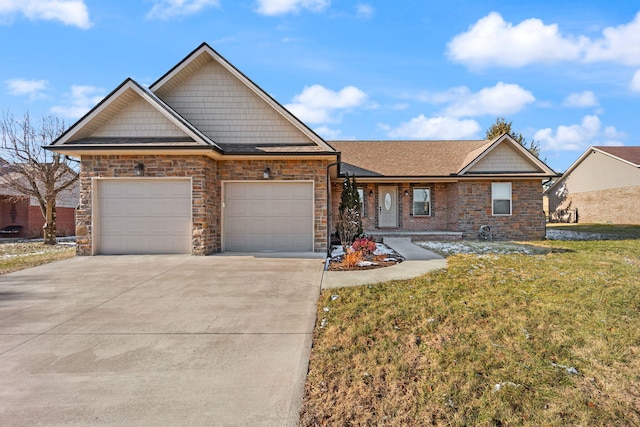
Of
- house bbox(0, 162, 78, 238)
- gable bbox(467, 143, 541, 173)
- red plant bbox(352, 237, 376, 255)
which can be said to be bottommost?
red plant bbox(352, 237, 376, 255)

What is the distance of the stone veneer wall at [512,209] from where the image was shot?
15422 mm

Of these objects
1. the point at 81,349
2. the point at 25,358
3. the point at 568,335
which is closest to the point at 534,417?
the point at 568,335

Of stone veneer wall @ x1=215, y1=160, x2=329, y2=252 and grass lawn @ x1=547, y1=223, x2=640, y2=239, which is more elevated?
stone veneer wall @ x1=215, y1=160, x2=329, y2=252

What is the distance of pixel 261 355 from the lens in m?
3.90

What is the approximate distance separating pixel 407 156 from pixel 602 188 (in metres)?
18.8

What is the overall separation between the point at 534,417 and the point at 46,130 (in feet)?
66.2

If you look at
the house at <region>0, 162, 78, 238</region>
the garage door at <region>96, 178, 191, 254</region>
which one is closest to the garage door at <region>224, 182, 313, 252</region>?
the garage door at <region>96, 178, 191, 254</region>

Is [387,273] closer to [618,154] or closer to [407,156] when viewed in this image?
[407,156]

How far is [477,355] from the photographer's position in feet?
12.2

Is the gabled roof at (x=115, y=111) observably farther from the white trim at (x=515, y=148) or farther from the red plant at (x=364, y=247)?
the white trim at (x=515, y=148)

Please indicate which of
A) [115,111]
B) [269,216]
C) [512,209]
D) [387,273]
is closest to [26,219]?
[115,111]

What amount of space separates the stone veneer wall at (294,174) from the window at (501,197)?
8675mm

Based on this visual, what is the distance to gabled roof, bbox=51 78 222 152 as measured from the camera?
9914 mm

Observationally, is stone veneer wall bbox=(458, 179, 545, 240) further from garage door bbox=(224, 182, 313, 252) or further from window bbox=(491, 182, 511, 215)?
garage door bbox=(224, 182, 313, 252)
